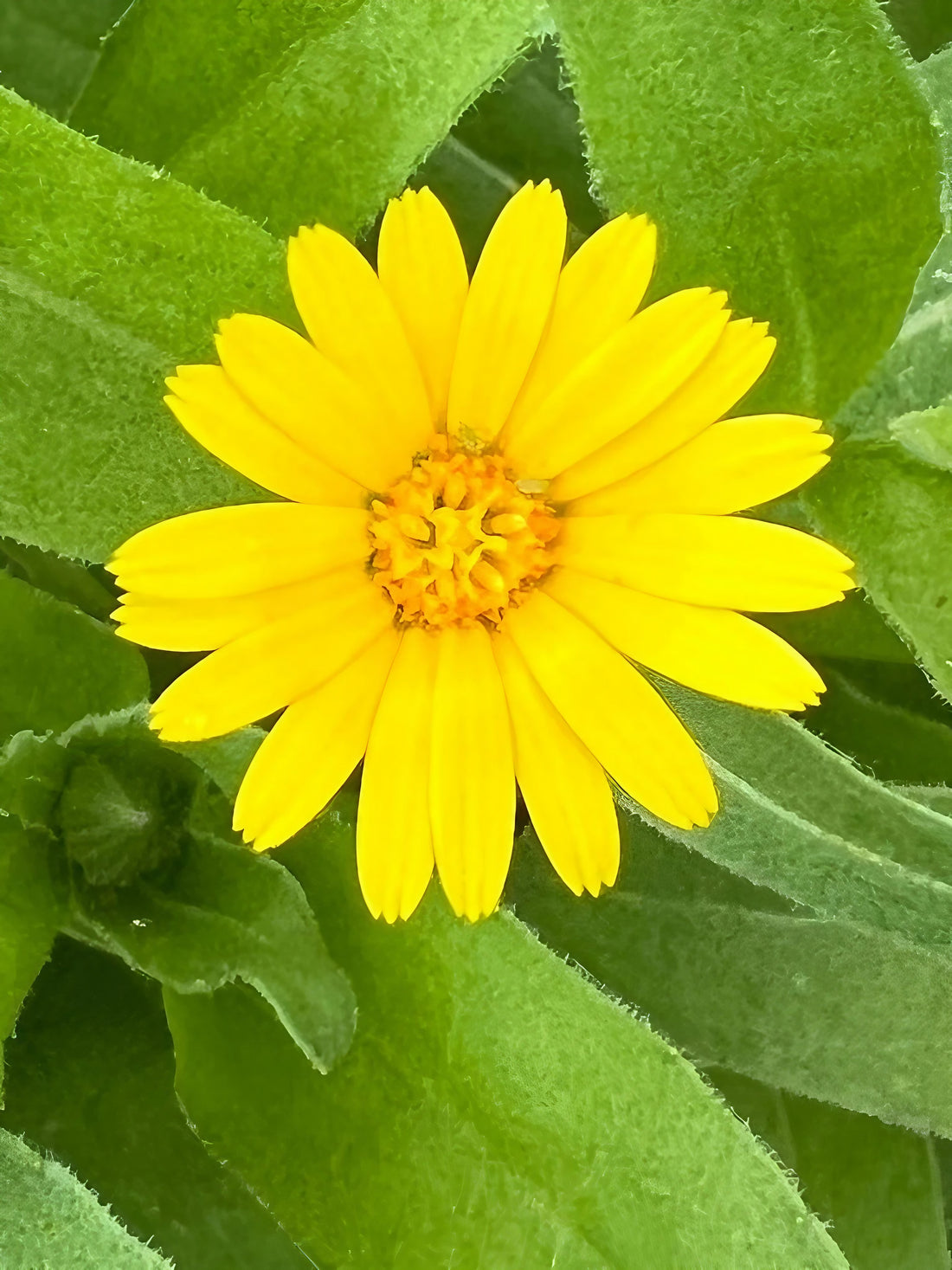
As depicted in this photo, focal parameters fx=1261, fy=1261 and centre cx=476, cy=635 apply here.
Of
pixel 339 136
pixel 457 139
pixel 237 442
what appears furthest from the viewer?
pixel 457 139

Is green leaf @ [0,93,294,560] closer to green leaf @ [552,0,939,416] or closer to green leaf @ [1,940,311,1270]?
green leaf @ [552,0,939,416]

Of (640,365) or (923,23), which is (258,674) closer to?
(640,365)

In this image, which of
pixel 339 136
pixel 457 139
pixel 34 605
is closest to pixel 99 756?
pixel 34 605

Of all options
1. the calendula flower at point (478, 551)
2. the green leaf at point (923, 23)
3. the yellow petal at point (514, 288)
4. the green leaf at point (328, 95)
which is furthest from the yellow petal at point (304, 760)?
the green leaf at point (923, 23)

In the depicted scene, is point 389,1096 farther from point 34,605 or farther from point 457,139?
point 457,139

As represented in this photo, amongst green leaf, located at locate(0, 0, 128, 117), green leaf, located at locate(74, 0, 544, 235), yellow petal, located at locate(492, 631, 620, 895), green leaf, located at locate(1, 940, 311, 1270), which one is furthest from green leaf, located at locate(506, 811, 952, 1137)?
green leaf, located at locate(0, 0, 128, 117)
